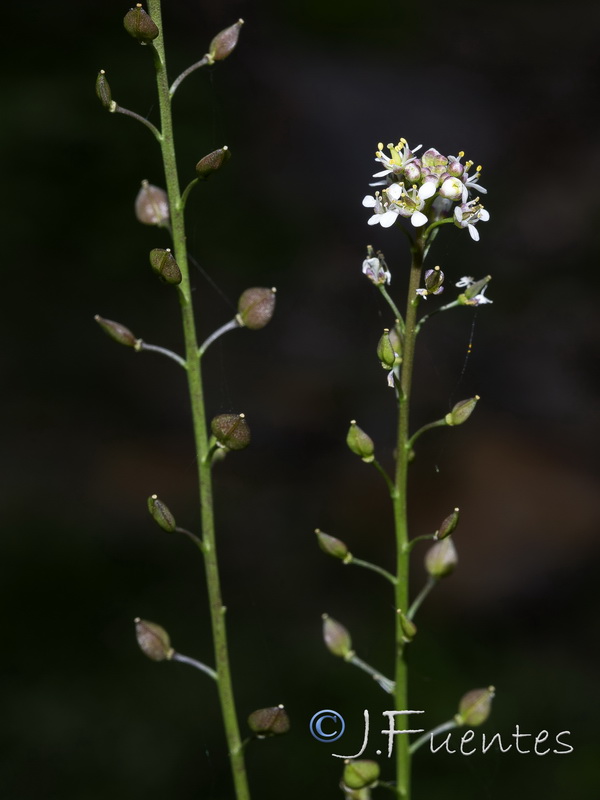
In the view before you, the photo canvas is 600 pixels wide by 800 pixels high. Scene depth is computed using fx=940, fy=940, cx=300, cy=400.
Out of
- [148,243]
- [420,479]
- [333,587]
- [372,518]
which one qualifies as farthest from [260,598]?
[148,243]

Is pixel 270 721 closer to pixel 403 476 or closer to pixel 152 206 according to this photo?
pixel 403 476

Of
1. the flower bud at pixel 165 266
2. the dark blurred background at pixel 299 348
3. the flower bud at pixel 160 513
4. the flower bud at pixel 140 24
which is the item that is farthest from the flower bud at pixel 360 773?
the dark blurred background at pixel 299 348

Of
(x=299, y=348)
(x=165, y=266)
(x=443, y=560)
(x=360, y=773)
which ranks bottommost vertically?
(x=360, y=773)

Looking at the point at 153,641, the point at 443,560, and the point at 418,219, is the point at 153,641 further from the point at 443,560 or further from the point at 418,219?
the point at 418,219

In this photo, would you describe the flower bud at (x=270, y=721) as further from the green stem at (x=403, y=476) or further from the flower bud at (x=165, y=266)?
the flower bud at (x=165, y=266)

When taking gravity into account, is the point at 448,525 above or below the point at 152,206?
below

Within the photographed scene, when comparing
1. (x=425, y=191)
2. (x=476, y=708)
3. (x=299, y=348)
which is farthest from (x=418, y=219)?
(x=299, y=348)

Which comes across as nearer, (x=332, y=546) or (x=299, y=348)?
(x=332, y=546)
